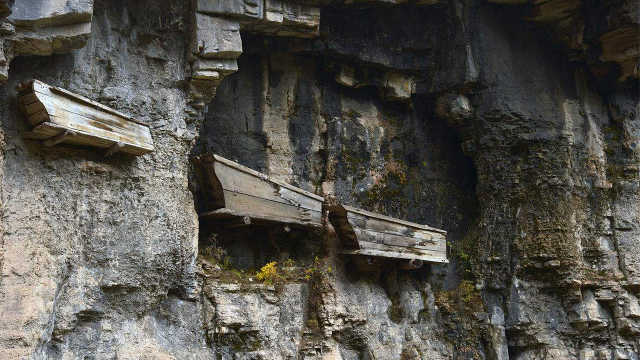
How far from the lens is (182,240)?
6.75 meters

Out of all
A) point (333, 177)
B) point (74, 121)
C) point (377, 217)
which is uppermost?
point (333, 177)

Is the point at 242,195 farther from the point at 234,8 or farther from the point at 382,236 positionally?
the point at 382,236

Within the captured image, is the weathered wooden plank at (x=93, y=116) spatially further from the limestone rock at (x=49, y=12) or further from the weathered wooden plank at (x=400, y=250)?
the weathered wooden plank at (x=400, y=250)

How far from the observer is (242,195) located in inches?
285

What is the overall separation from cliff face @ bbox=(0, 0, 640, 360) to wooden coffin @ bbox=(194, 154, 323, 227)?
267mm

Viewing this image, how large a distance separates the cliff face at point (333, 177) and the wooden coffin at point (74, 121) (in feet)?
0.58

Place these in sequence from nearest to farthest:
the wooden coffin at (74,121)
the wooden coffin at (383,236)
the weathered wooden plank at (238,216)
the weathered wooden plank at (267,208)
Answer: the wooden coffin at (74,121) < the weathered wooden plank at (238,216) < the weathered wooden plank at (267,208) < the wooden coffin at (383,236)

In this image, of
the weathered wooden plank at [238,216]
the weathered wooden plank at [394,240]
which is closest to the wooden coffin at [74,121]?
the weathered wooden plank at [238,216]

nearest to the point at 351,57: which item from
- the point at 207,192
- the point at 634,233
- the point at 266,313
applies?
the point at 207,192

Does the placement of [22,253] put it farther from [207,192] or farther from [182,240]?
[207,192]

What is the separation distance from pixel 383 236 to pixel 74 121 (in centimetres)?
456

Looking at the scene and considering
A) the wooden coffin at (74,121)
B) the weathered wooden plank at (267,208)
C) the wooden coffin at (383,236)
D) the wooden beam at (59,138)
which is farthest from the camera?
the wooden coffin at (383,236)

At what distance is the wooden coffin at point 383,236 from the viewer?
8312 millimetres

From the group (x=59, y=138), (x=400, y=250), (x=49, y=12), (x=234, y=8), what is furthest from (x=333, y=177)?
(x=49, y=12)
